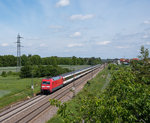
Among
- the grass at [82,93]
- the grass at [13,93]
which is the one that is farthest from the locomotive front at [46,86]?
the grass at [82,93]

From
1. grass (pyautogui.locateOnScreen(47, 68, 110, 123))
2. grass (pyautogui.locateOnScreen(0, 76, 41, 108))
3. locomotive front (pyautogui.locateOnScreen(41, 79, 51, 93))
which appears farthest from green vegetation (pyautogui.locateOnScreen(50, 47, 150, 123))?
locomotive front (pyautogui.locateOnScreen(41, 79, 51, 93))

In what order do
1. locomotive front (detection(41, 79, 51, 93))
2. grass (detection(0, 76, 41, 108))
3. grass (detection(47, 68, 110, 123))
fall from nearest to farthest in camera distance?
1. grass (detection(47, 68, 110, 123))
2. grass (detection(0, 76, 41, 108))
3. locomotive front (detection(41, 79, 51, 93))

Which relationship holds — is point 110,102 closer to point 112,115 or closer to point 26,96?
point 112,115

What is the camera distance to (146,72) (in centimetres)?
1029

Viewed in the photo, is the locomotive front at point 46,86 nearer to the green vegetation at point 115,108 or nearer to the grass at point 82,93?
the grass at point 82,93

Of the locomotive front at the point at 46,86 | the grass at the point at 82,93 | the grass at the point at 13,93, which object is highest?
the locomotive front at the point at 46,86

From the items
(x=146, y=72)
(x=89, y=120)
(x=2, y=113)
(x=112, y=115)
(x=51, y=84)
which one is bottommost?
(x=2, y=113)

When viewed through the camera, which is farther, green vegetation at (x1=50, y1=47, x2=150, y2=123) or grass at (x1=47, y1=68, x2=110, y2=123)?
grass at (x1=47, y1=68, x2=110, y2=123)

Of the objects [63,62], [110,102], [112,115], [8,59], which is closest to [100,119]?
[112,115]

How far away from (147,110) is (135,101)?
525 millimetres

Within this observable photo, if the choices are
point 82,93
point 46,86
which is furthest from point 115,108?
point 82,93

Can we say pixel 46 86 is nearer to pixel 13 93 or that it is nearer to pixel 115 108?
pixel 13 93

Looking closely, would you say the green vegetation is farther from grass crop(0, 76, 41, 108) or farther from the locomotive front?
the locomotive front

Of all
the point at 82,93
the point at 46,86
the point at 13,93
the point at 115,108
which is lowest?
the point at 13,93
